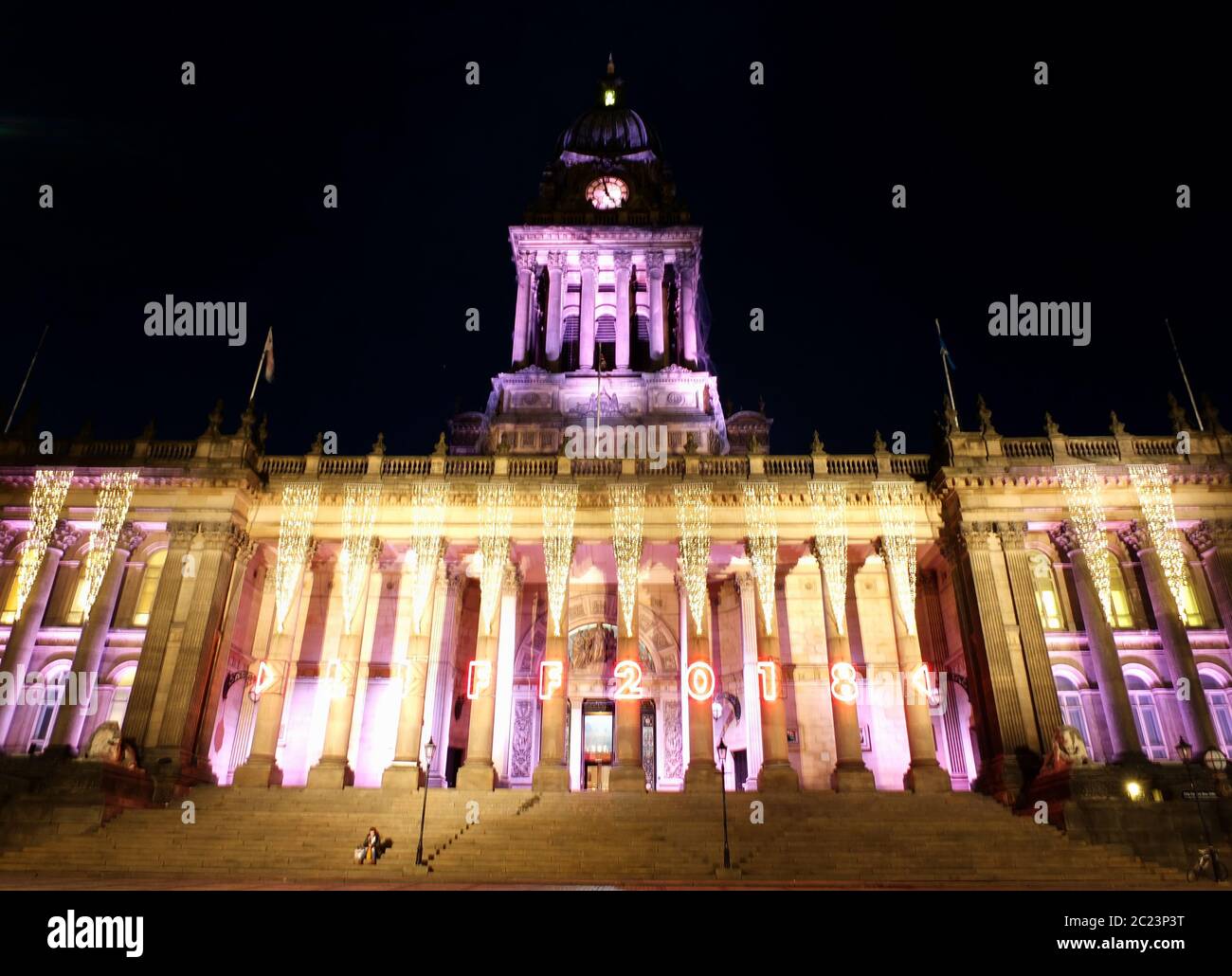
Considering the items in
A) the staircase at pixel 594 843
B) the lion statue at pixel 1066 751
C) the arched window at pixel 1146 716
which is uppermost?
the arched window at pixel 1146 716

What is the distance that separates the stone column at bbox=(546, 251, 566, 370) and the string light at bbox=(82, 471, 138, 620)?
2417 centimetres

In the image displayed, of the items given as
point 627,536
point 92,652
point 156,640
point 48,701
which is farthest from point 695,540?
point 48,701

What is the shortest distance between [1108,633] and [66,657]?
138 ft

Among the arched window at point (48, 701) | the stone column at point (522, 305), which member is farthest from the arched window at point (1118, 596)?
the arched window at point (48, 701)

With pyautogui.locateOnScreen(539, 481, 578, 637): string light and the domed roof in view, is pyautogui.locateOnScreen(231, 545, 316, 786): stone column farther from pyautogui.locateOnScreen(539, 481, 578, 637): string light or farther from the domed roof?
the domed roof

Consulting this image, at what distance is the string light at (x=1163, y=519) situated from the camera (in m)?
31.2

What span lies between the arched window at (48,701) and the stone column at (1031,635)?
3737 cm

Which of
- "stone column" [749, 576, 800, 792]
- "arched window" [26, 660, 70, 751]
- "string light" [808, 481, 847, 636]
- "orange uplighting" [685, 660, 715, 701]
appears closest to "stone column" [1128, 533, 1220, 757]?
"string light" [808, 481, 847, 636]

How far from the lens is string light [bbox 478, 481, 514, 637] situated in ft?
106

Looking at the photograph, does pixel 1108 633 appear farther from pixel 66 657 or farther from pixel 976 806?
pixel 66 657

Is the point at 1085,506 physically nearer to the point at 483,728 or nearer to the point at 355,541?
the point at 483,728

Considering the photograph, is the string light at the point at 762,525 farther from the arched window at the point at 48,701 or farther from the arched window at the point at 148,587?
the arched window at the point at 48,701

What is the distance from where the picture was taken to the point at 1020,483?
32.3 m
